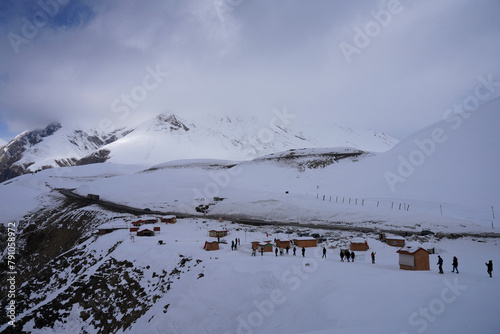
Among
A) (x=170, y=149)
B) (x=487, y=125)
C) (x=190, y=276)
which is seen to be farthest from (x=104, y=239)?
(x=170, y=149)

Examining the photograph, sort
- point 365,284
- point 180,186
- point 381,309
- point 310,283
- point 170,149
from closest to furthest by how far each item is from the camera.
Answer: point 381,309
point 365,284
point 310,283
point 180,186
point 170,149

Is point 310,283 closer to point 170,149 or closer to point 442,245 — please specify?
point 442,245

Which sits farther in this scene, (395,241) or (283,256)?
(395,241)

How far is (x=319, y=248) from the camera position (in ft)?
102

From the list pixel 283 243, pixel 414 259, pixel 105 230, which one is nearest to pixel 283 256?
pixel 283 243

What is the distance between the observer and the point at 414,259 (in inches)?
779

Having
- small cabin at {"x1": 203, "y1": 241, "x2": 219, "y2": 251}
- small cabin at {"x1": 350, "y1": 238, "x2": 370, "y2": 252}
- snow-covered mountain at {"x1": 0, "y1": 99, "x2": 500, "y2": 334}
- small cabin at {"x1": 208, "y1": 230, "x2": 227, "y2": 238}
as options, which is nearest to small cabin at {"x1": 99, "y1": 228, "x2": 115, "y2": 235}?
snow-covered mountain at {"x1": 0, "y1": 99, "x2": 500, "y2": 334}

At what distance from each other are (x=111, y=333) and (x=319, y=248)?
1998 cm

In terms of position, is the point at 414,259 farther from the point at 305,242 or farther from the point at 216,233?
the point at 216,233

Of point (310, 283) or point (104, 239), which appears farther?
point (104, 239)

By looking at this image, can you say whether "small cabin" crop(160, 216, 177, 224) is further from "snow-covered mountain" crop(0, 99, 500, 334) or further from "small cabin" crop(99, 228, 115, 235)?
"small cabin" crop(99, 228, 115, 235)

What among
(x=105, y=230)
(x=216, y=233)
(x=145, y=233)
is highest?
(x=216, y=233)

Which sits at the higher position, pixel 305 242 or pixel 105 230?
pixel 305 242

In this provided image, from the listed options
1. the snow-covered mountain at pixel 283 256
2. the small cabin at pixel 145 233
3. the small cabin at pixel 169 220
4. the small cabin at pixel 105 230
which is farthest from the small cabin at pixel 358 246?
the small cabin at pixel 105 230
